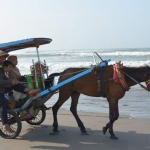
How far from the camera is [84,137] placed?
5.43 meters

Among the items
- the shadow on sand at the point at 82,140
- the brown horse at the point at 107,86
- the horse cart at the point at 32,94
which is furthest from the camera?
the brown horse at the point at 107,86

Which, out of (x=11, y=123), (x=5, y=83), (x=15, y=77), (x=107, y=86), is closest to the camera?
(x=5, y=83)

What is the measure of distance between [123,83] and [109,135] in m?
1.15

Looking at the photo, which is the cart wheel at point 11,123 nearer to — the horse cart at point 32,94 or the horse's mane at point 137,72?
the horse cart at point 32,94

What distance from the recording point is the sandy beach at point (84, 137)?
15.9ft

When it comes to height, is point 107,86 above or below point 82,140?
above

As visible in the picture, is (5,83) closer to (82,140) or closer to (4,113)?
(4,113)

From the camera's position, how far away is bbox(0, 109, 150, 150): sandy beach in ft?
15.9

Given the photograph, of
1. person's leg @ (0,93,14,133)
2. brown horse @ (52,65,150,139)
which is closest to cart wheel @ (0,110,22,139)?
person's leg @ (0,93,14,133)

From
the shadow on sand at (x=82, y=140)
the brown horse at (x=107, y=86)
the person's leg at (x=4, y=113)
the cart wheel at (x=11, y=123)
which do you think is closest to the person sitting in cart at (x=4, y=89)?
the person's leg at (x=4, y=113)

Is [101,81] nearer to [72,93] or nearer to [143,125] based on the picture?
[72,93]

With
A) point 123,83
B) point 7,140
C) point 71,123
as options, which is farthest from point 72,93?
point 7,140

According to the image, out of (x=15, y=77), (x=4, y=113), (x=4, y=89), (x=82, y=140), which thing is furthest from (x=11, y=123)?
(x=82, y=140)

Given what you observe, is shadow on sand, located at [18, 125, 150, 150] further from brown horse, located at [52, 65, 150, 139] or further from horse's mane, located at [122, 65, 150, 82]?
horse's mane, located at [122, 65, 150, 82]
